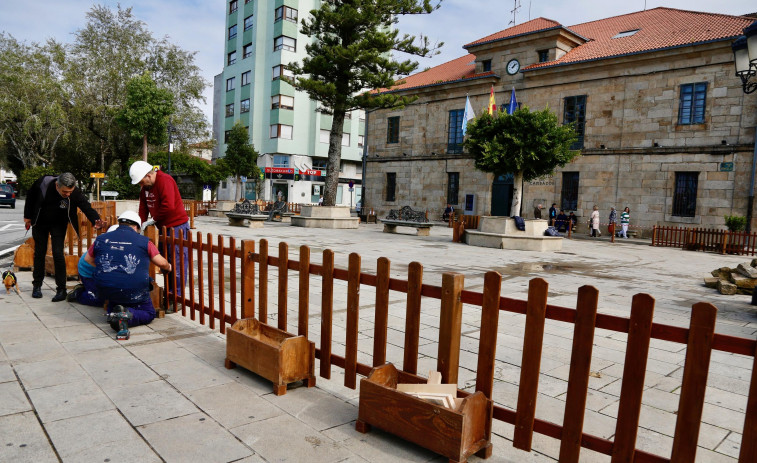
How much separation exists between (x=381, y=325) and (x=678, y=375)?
2.94 metres

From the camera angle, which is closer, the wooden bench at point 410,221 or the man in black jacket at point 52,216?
the man in black jacket at point 52,216

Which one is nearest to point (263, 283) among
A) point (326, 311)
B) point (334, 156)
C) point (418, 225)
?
point (326, 311)

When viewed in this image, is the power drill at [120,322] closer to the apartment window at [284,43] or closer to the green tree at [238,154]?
the green tree at [238,154]

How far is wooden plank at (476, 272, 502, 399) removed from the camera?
Answer: 272 cm

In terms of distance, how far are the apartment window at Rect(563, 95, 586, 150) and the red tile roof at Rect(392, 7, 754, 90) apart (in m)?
1.96

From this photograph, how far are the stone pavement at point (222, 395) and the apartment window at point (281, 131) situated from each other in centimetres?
3888

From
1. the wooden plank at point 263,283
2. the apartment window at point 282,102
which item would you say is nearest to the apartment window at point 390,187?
the apartment window at point 282,102

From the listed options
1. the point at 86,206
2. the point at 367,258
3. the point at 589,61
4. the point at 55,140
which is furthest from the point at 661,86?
the point at 55,140

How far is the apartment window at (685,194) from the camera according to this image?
71.7ft

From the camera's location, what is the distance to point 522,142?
15.5 m

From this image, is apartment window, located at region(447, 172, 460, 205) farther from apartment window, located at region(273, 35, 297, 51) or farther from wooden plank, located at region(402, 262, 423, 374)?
wooden plank, located at region(402, 262, 423, 374)

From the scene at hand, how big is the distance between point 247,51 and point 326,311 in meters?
48.9

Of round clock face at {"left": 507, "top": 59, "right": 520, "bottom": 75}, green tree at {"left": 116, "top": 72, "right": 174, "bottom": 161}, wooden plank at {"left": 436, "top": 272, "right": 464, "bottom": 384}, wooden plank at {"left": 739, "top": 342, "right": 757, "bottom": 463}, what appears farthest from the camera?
round clock face at {"left": 507, "top": 59, "right": 520, "bottom": 75}

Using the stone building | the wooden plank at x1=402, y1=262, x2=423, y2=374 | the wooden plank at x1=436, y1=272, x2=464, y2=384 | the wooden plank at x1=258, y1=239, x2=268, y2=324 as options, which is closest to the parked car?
the stone building
